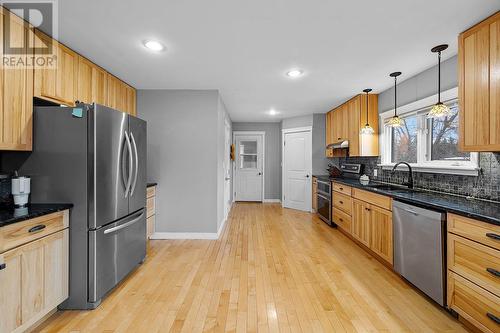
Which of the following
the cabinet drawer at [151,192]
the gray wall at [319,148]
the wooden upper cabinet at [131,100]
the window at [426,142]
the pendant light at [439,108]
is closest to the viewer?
the pendant light at [439,108]

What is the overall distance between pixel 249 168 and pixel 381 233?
14.8 feet

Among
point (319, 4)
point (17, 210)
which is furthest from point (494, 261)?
point (17, 210)

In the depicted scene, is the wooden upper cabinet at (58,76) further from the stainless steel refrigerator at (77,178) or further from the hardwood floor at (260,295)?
the hardwood floor at (260,295)

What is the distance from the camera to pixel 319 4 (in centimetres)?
167

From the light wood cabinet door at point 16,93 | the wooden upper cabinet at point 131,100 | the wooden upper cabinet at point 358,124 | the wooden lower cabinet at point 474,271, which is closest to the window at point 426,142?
the wooden upper cabinet at point 358,124

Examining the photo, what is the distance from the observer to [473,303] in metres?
1.62

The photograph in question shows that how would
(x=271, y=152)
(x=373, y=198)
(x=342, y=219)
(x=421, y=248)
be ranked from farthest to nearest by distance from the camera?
(x=271, y=152), (x=342, y=219), (x=373, y=198), (x=421, y=248)

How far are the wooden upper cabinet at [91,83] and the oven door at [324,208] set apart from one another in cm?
408

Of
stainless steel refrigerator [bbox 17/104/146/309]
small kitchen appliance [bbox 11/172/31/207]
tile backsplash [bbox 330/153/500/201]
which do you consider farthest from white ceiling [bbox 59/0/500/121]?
small kitchen appliance [bbox 11/172/31/207]

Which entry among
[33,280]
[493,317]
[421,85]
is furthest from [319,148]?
[33,280]

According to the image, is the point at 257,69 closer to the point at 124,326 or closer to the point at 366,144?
the point at 366,144

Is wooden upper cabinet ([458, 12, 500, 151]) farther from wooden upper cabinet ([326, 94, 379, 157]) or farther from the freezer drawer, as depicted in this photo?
the freezer drawer

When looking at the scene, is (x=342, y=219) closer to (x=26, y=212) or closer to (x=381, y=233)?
(x=381, y=233)

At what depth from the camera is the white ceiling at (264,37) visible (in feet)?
5.65
